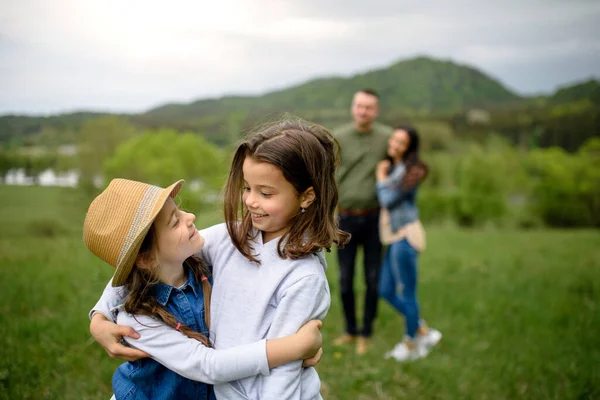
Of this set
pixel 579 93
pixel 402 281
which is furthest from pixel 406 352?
pixel 579 93

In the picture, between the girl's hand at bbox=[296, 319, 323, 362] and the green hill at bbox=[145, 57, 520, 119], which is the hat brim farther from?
the green hill at bbox=[145, 57, 520, 119]

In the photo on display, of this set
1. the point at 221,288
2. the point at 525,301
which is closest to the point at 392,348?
the point at 525,301

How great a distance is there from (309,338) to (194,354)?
363 millimetres

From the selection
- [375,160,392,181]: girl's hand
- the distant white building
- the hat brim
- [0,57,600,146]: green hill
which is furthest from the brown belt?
the distant white building

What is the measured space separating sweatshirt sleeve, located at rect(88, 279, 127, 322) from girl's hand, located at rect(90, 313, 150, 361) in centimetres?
4

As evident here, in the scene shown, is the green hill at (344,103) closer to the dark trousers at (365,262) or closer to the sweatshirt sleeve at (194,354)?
the dark trousers at (365,262)

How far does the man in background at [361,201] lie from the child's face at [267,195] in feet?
8.91

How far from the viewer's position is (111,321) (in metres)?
1.64

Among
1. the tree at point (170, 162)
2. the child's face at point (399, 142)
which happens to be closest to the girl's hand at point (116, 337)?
the child's face at point (399, 142)

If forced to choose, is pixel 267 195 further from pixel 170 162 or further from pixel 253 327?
pixel 170 162

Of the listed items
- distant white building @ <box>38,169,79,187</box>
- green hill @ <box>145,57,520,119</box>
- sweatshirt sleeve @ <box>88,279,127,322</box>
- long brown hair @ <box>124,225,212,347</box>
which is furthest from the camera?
green hill @ <box>145,57,520,119</box>

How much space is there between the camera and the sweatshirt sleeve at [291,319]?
145 cm

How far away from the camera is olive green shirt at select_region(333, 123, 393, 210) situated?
430 cm

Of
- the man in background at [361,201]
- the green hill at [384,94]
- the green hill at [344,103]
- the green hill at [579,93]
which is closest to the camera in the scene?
the man in background at [361,201]
